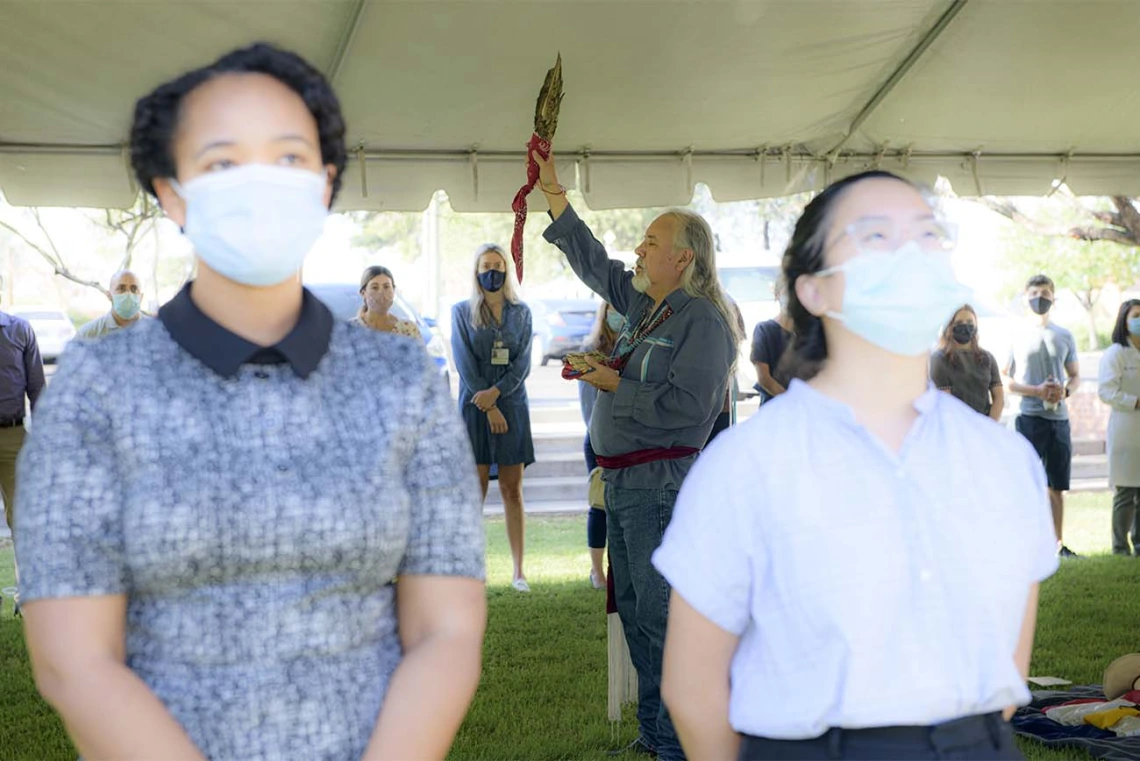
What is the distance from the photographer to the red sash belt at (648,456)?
4359mm

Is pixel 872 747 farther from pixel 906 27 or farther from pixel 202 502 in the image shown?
pixel 906 27

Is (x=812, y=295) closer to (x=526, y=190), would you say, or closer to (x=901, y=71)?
(x=526, y=190)

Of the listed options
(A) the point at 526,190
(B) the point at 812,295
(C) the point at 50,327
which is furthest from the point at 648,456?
(C) the point at 50,327

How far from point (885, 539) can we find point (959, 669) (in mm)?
208

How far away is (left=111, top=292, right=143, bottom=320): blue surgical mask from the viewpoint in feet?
27.3

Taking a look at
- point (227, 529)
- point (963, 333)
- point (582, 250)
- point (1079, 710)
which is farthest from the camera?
point (963, 333)

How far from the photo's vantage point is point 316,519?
5.47 feet

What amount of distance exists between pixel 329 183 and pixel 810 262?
0.77 meters

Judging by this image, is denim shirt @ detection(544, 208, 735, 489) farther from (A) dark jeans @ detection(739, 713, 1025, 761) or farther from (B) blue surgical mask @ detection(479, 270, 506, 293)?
(B) blue surgical mask @ detection(479, 270, 506, 293)

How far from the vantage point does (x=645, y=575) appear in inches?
169

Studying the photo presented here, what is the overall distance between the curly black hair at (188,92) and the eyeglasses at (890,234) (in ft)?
2.71

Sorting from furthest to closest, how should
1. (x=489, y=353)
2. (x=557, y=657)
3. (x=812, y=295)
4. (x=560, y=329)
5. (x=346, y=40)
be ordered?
(x=560, y=329) → (x=489, y=353) → (x=557, y=657) → (x=346, y=40) → (x=812, y=295)

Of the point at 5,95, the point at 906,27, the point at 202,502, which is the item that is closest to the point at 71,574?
the point at 202,502

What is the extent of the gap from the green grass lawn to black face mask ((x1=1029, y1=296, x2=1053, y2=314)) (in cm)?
195
